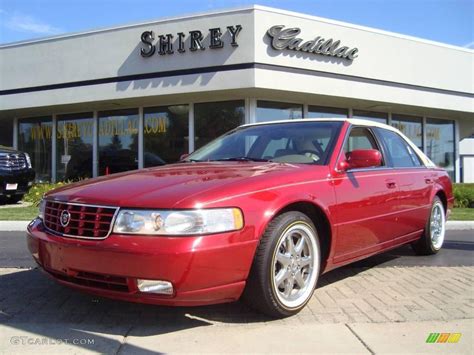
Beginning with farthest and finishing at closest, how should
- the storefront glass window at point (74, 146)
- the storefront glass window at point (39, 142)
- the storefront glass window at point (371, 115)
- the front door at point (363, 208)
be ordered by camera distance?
the storefront glass window at point (39, 142) → the storefront glass window at point (74, 146) → the storefront glass window at point (371, 115) → the front door at point (363, 208)

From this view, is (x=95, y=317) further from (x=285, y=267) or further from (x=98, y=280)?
(x=285, y=267)

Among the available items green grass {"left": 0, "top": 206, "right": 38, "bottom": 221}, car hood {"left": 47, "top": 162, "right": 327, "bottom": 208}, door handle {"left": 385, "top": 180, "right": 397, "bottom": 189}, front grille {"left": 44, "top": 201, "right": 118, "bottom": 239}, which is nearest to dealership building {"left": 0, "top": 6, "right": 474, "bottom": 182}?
green grass {"left": 0, "top": 206, "right": 38, "bottom": 221}

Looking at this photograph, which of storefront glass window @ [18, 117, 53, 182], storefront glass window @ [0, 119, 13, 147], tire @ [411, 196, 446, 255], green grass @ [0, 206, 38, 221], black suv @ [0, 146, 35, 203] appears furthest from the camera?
storefront glass window @ [0, 119, 13, 147]

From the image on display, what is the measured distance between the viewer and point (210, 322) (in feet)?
11.6

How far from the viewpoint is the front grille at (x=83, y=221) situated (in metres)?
3.19

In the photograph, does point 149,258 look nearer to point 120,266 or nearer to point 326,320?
point 120,266

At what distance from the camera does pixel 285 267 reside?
361 centimetres

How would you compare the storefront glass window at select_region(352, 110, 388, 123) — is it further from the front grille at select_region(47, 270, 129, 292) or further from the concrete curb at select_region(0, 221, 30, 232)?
the front grille at select_region(47, 270, 129, 292)

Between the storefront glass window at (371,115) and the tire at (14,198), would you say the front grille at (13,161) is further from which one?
the storefront glass window at (371,115)

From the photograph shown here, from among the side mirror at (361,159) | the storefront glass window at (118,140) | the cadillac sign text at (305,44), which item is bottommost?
the side mirror at (361,159)

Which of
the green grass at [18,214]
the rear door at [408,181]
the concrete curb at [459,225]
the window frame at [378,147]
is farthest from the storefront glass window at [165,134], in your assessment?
the window frame at [378,147]

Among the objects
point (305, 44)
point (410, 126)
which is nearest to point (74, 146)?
point (305, 44)

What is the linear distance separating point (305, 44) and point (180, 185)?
10.8 metres

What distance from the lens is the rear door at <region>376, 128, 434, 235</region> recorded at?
5.00 meters
